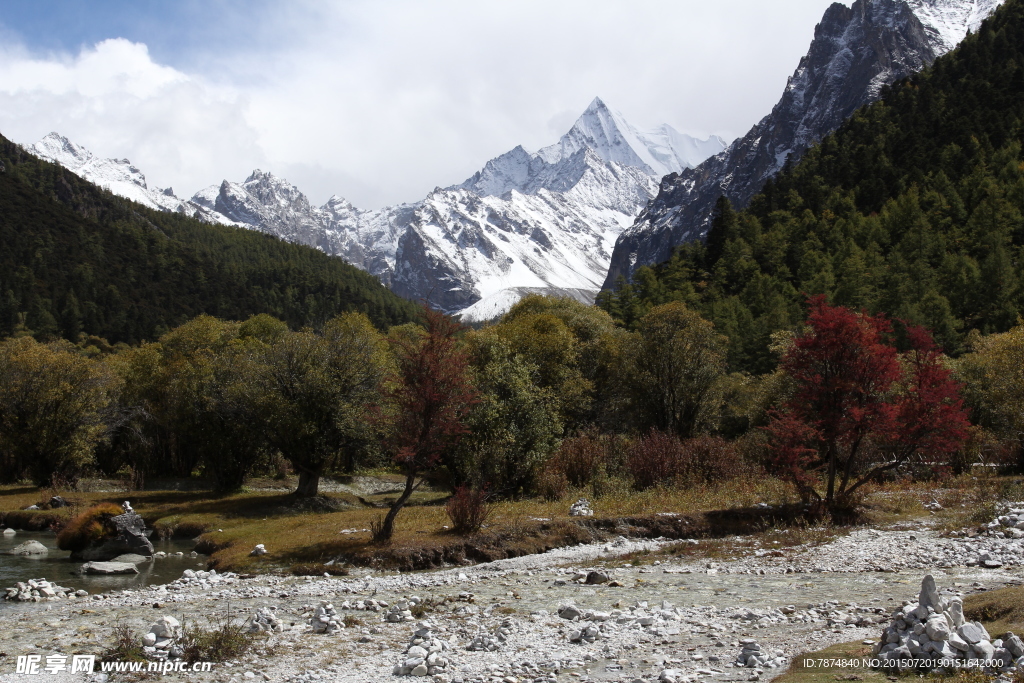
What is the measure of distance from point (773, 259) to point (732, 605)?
3906 inches

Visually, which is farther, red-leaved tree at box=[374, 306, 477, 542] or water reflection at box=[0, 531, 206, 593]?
red-leaved tree at box=[374, 306, 477, 542]

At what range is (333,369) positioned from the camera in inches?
1465

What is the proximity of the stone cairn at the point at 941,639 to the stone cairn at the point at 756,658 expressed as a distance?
4.94 ft

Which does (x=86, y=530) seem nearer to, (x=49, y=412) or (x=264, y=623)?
(x=264, y=623)

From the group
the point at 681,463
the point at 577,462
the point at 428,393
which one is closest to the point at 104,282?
the point at 577,462

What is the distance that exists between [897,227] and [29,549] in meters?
106

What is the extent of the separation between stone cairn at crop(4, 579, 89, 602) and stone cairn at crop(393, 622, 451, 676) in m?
12.9

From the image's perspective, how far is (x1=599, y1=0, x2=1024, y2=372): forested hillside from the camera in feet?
233

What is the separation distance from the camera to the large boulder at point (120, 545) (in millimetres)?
26047

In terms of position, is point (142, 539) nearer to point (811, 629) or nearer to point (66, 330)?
point (811, 629)

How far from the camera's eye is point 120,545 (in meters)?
26.2

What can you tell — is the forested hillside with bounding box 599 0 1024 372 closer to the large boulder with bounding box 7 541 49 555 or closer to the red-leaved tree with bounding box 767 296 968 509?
the red-leaved tree with bounding box 767 296 968 509

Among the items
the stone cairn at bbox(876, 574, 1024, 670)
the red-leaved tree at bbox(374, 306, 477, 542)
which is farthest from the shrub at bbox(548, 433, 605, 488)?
the stone cairn at bbox(876, 574, 1024, 670)

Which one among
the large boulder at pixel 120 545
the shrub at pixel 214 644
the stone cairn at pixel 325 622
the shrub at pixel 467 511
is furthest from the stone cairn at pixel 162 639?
the large boulder at pixel 120 545
